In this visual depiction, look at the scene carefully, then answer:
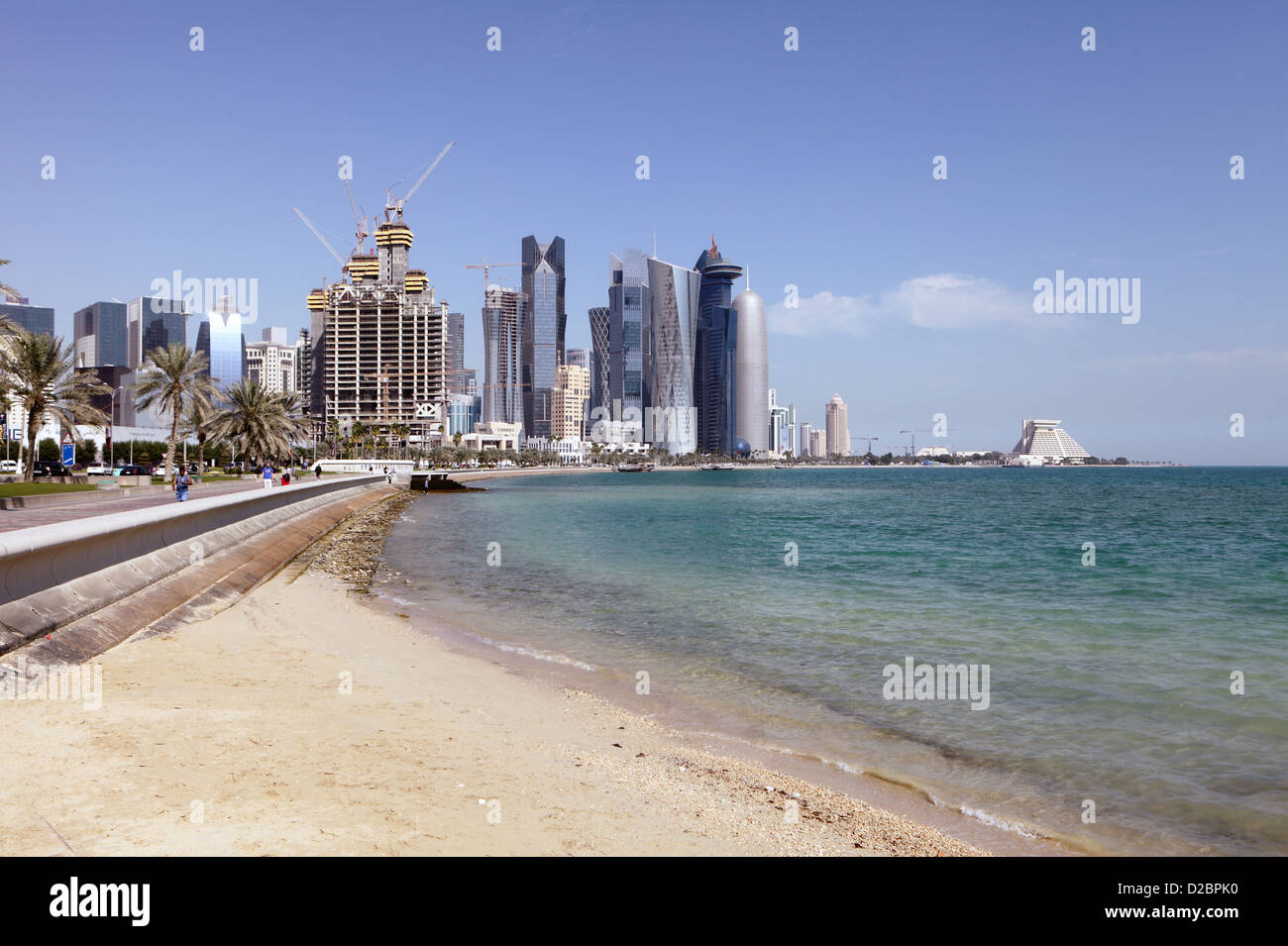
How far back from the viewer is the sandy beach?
5609mm

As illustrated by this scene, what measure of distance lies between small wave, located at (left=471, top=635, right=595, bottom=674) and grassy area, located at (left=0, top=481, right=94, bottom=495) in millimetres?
34284

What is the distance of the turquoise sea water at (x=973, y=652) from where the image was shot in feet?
28.1

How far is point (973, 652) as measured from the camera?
50.9 feet

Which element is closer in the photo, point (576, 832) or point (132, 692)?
point (576, 832)

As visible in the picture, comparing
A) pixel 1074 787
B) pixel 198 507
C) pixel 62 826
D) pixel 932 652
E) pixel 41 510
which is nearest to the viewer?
pixel 62 826

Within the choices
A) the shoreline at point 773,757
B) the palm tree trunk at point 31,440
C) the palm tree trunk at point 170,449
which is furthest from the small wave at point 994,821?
the palm tree trunk at point 170,449

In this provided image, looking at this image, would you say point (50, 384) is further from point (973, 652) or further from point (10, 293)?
point (973, 652)

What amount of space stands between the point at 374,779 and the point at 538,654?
8.00 meters

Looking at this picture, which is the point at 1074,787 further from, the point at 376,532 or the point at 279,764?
the point at 376,532

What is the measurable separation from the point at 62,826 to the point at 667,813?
4382 millimetres

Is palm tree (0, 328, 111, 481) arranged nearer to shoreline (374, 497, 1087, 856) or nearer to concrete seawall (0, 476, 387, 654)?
concrete seawall (0, 476, 387, 654)

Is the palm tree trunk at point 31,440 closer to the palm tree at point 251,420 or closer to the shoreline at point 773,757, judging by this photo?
the palm tree at point 251,420
